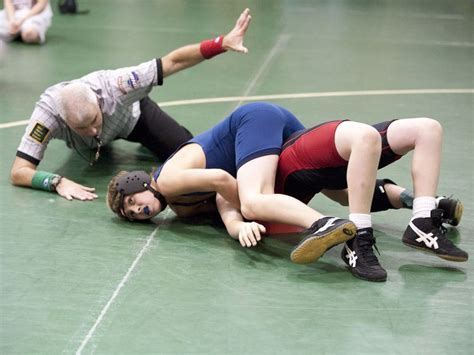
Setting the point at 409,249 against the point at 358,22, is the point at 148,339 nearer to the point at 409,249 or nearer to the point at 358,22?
the point at 409,249

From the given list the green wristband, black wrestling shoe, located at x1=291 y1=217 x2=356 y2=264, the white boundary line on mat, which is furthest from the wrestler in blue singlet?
the green wristband

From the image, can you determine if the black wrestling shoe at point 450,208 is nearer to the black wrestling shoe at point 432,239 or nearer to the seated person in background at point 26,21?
the black wrestling shoe at point 432,239

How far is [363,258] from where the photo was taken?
4688 mm

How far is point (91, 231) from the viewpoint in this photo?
5.32 meters

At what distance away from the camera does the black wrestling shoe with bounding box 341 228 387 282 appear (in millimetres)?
4637

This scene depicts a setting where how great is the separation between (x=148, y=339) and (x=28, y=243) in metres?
1.40

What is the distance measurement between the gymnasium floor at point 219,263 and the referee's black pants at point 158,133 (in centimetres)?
14

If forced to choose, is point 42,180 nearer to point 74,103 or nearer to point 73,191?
point 73,191

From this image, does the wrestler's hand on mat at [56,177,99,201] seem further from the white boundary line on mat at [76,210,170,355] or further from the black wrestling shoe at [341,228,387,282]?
the black wrestling shoe at [341,228,387,282]

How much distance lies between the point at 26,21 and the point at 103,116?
4514 mm

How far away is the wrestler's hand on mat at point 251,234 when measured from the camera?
4.77 metres

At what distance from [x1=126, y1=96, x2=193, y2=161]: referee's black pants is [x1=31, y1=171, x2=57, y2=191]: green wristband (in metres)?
0.98

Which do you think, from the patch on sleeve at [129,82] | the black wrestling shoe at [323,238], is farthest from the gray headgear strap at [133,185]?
the patch on sleeve at [129,82]

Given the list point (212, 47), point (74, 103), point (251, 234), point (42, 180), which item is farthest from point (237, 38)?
point (251, 234)
